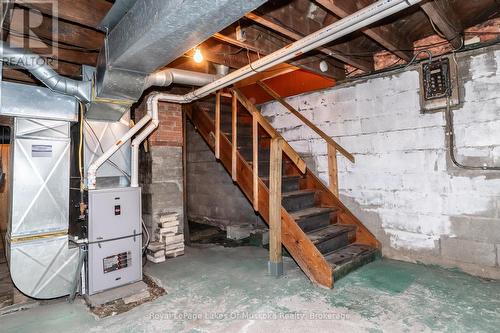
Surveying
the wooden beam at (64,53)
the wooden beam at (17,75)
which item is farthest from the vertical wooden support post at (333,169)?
the wooden beam at (17,75)

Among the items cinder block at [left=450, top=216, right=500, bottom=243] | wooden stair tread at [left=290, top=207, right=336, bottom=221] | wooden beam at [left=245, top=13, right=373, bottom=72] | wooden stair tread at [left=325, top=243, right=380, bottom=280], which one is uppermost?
wooden beam at [left=245, top=13, right=373, bottom=72]

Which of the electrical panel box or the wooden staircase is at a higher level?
the electrical panel box

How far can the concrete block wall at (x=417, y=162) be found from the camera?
3.12m

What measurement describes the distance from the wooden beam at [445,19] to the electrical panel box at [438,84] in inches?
10.0

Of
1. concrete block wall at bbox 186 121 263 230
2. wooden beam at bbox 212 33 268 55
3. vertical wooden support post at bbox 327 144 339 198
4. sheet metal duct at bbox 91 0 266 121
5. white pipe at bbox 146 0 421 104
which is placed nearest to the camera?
sheet metal duct at bbox 91 0 266 121

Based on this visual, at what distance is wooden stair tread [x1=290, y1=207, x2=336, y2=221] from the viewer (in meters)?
3.63

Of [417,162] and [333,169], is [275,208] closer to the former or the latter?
[333,169]

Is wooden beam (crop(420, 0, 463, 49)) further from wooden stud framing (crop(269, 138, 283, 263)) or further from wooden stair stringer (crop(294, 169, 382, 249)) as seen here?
wooden stair stringer (crop(294, 169, 382, 249))

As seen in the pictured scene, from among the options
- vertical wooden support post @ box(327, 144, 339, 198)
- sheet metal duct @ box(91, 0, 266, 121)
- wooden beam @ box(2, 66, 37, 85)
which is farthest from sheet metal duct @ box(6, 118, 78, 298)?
vertical wooden support post @ box(327, 144, 339, 198)

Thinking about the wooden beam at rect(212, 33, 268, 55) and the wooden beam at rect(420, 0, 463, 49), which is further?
the wooden beam at rect(212, 33, 268, 55)

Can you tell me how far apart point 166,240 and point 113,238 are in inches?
43.9

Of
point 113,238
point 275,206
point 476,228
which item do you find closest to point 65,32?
point 113,238

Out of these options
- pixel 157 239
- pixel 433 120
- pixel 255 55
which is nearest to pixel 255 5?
pixel 255 55

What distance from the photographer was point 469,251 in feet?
10.6
